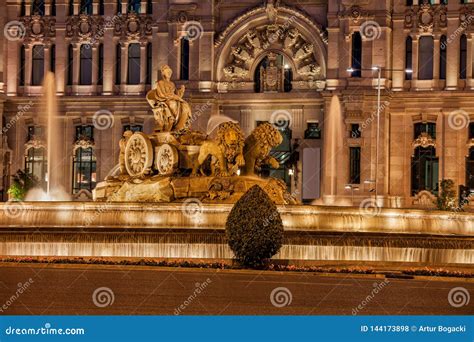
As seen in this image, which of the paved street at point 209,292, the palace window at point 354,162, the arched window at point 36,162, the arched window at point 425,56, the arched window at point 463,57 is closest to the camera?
the paved street at point 209,292

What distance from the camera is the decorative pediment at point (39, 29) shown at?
235ft

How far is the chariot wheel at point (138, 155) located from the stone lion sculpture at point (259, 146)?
3103 millimetres

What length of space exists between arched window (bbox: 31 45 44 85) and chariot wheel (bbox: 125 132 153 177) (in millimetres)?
39266

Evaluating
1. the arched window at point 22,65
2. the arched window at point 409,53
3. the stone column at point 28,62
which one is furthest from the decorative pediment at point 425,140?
the arched window at point 22,65

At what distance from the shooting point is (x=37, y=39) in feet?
235

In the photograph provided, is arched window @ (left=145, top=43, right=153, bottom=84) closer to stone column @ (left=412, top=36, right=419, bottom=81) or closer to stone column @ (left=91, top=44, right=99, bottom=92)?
stone column @ (left=91, top=44, right=99, bottom=92)

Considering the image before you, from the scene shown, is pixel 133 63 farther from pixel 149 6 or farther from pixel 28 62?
pixel 28 62

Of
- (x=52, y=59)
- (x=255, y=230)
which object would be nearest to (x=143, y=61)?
(x=52, y=59)

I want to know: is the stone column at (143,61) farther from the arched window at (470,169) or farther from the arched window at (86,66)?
the arched window at (470,169)

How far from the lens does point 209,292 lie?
61.4 feet

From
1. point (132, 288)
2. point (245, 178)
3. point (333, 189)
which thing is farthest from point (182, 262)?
point (333, 189)

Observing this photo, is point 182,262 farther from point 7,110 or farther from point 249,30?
point 7,110

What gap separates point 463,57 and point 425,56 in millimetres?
2257

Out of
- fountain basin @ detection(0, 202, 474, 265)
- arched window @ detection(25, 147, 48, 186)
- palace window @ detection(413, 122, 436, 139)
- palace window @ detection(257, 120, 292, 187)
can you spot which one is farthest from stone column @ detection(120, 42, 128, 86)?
fountain basin @ detection(0, 202, 474, 265)
